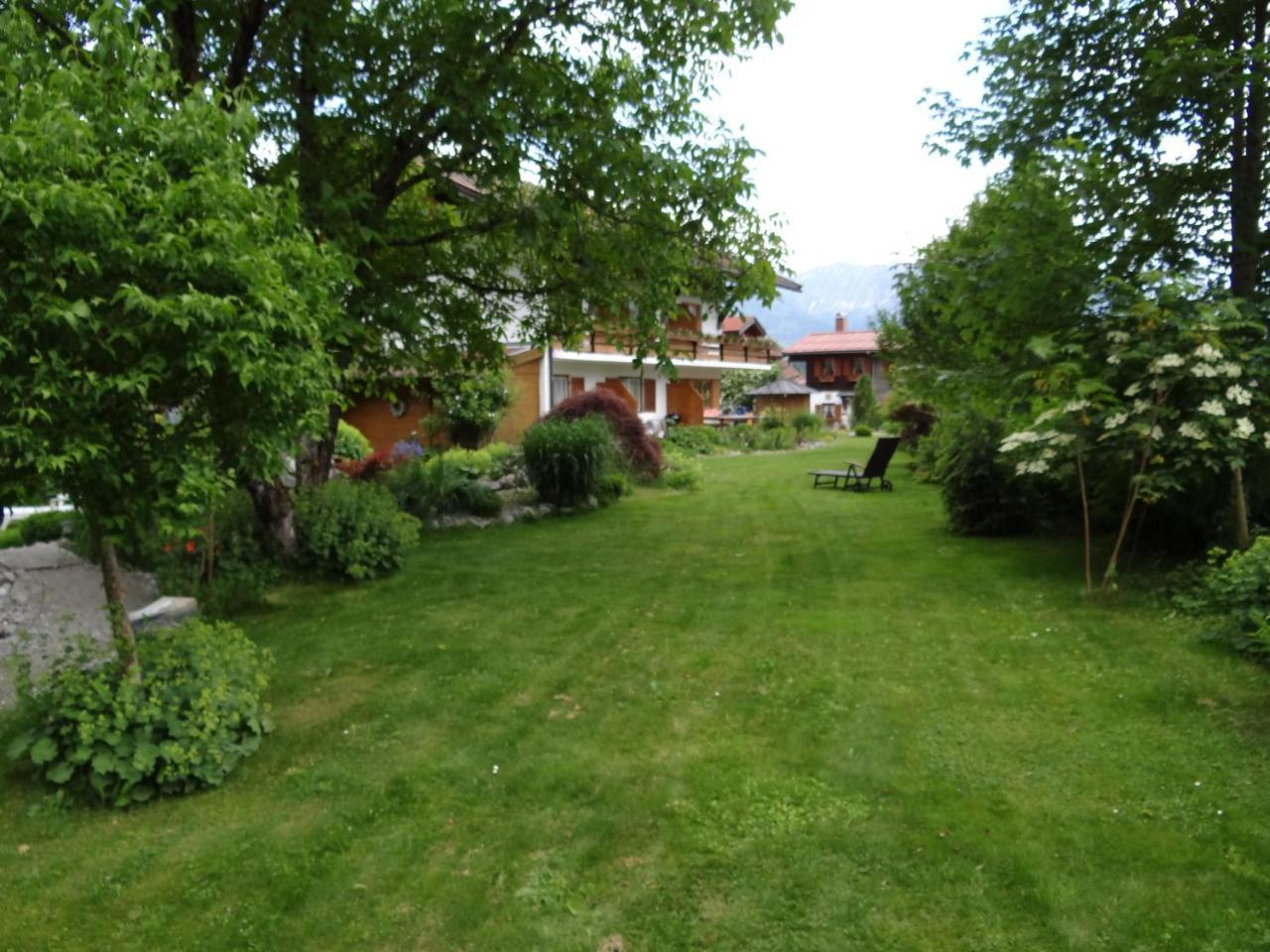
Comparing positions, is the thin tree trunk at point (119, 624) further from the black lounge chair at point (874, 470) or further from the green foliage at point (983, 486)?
the black lounge chair at point (874, 470)

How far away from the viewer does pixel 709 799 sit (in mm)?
3660

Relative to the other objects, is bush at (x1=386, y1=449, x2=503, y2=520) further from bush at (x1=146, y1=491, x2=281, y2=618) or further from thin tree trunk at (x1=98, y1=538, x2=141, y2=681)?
thin tree trunk at (x1=98, y1=538, x2=141, y2=681)

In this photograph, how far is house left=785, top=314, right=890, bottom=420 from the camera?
62375 mm

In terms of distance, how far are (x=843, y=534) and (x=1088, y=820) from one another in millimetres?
7230

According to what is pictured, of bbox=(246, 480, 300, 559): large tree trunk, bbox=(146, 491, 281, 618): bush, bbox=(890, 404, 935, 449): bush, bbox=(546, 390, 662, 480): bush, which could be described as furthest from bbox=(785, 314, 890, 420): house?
bbox=(146, 491, 281, 618): bush

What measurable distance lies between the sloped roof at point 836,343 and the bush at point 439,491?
54.1 metres

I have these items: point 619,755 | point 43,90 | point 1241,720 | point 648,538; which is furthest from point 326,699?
point 648,538

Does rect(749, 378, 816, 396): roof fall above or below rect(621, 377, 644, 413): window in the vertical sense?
above

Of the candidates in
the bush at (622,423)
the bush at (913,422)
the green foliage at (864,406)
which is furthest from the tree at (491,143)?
the green foliage at (864,406)

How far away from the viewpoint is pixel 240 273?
3.49 meters

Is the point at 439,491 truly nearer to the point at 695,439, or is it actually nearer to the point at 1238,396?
the point at 1238,396

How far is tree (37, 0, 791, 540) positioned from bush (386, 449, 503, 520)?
2146 mm

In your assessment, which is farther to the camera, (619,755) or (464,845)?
(619,755)

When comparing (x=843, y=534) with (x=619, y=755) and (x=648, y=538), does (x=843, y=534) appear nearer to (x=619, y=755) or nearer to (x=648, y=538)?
(x=648, y=538)
